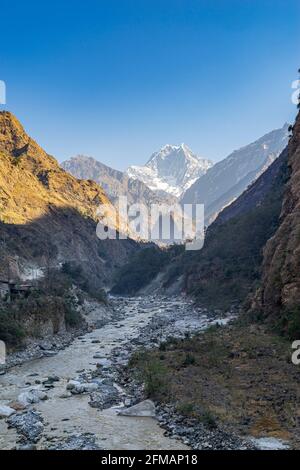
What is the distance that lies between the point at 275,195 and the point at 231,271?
62.6 ft

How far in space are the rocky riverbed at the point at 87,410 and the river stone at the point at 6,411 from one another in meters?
0.04

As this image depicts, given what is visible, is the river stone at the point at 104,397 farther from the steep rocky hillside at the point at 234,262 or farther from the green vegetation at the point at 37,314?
the steep rocky hillside at the point at 234,262

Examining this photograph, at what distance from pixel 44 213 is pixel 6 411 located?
250 ft

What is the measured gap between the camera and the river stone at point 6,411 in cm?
1873

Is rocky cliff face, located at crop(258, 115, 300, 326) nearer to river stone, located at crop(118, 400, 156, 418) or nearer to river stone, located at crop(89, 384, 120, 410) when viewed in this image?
river stone, located at crop(118, 400, 156, 418)

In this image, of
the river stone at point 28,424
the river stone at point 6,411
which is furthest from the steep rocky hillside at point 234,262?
the river stone at point 28,424

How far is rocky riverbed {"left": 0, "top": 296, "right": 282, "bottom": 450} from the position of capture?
1545 cm

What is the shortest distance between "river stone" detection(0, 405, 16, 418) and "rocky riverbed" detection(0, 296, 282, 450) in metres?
0.04

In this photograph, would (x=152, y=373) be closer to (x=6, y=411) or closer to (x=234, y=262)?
(x=6, y=411)

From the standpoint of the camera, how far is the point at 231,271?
57.0 metres

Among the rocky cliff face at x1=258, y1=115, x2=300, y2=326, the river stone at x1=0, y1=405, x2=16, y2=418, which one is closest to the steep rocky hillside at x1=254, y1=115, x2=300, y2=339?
the rocky cliff face at x1=258, y1=115, x2=300, y2=326

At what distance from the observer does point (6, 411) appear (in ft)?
62.7

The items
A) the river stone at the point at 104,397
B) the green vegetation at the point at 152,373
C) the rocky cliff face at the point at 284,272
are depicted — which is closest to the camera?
the river stone at the point at 104,397
